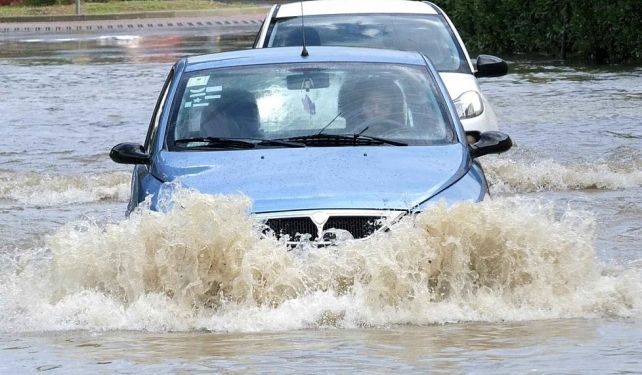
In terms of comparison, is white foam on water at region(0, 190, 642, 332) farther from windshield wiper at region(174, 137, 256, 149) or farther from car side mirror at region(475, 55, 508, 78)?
car side mirror at region(475, 55, 508, 78)

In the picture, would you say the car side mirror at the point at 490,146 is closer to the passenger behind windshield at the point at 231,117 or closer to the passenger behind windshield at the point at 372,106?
the passenger behind windshield at the point at 372,106

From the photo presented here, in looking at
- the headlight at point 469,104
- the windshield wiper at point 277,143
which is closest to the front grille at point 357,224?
the windshield wiper at point 277,143

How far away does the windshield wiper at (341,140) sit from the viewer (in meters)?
7.38

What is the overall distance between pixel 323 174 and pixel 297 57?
147 cm

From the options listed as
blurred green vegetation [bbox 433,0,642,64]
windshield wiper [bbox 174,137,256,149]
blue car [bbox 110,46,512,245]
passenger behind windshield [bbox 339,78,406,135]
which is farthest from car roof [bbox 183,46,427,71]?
blurred green vegetation [bbox 433,0,642,64]

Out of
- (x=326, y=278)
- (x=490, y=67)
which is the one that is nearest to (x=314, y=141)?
(x=326, y=278)

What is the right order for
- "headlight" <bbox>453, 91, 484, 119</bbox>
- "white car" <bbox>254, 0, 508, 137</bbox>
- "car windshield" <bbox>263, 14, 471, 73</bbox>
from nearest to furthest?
"headlight" <bbox>453, 91, 484, 119</bbox>
"white car" <bbox>254, 0, 508, 137</bbox>
"car windshield" <bbox>263, 14, 471, 73</bbox>

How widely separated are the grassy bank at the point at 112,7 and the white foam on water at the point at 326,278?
36.6m

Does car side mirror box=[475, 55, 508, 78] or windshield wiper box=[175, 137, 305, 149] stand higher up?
windshield wiper box=[175, 137, 305, 149]

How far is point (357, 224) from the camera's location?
257 inches

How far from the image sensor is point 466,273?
6523 millimetres

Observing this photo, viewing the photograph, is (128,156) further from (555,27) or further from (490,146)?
(555,27)

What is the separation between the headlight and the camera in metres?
11.4

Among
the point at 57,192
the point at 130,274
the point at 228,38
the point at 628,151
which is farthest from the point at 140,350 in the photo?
the point at 228,38
